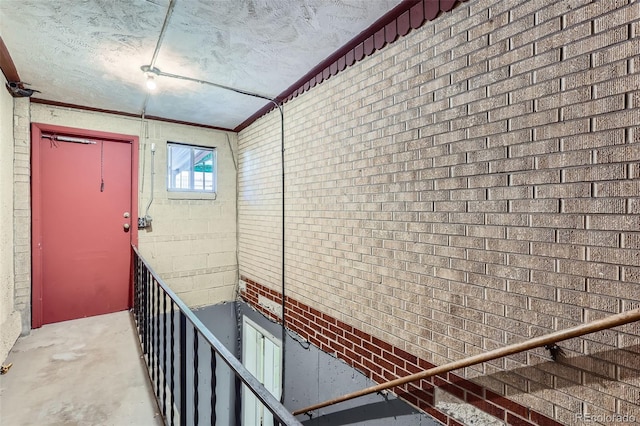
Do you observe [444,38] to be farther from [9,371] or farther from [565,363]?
[9,371]

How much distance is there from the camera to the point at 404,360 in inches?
80.4

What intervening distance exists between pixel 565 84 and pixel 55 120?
15.2 feet

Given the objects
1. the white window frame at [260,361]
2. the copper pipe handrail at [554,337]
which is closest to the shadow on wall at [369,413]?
the copper pipe handrail at [554,337]

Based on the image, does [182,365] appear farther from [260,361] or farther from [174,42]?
[260,361]

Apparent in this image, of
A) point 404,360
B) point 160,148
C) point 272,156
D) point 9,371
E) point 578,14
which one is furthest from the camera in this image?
point 160,148

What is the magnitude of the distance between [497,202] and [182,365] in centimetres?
186

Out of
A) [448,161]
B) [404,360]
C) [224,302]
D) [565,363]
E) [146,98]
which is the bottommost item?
[224,302]

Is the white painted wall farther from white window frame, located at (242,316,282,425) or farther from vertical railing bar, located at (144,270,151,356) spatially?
white window frame, located at (242,316,282,425)

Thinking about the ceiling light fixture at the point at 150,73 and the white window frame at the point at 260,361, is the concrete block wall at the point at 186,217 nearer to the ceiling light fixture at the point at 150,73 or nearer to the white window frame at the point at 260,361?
the white window frame at the point at 260,361

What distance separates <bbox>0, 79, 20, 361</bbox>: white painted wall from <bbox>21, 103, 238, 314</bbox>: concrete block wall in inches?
27.6

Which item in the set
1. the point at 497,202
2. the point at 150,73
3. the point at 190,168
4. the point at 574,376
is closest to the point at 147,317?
the point at 150,73

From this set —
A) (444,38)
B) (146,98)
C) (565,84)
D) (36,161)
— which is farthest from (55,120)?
(565,84)

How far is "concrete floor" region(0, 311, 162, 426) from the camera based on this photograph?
5.97 ft

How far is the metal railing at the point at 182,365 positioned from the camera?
103cm
